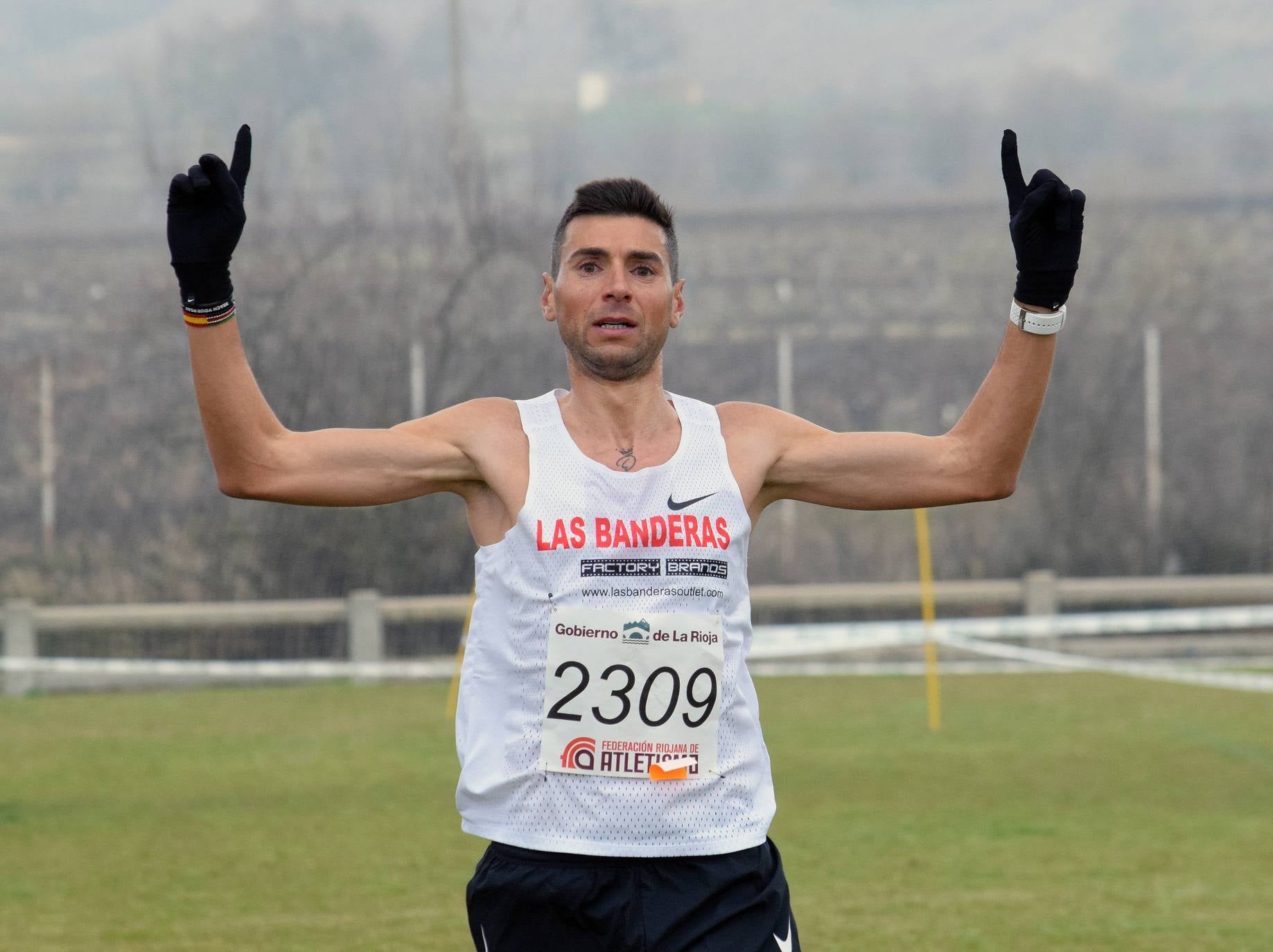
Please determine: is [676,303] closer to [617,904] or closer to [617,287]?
[617,287]

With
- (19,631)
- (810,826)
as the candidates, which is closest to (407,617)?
(19,631)

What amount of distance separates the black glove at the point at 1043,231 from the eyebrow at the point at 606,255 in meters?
0.70

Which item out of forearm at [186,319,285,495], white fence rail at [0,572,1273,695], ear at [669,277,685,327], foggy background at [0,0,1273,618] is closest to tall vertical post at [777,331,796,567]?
foggy background at [0,0,1273,618]

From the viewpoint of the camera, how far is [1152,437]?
2261cm

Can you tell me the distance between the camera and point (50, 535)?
66.9 ft

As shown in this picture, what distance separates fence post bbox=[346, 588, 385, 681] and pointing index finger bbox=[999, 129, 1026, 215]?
1356cm

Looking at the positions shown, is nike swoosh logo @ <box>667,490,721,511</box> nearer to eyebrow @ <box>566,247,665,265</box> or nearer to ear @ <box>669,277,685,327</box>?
ear @ <box>669,277,685,327</box>

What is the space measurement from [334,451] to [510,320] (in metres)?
19.1

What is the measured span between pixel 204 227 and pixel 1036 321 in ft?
5.14

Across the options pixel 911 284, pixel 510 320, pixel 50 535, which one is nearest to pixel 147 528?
pixel 50 535

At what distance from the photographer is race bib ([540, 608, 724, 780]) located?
2.96 m

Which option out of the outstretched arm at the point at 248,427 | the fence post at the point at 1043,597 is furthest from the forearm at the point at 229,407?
the fence post at the point at 1043,597

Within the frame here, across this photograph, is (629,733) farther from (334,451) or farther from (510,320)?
(510,320)

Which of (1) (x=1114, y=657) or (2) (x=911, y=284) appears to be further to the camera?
(2) (x=911, y=284)
